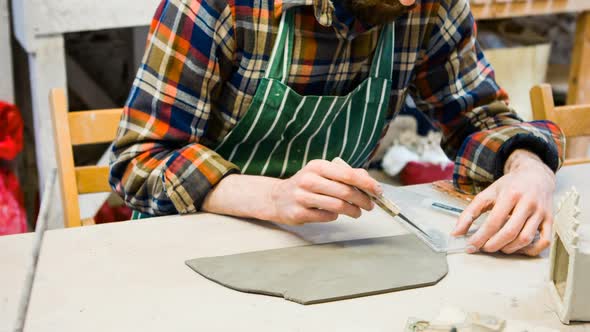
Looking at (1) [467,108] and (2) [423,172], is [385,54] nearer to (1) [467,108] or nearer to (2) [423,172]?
(1) [467,108]

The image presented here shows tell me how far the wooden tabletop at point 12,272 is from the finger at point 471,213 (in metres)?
0.60

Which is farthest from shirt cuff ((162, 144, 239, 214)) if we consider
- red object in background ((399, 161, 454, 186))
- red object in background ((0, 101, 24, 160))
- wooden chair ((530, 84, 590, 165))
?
red object in background ((399, 161, 454, 186))

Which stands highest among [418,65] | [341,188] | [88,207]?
[418,65]

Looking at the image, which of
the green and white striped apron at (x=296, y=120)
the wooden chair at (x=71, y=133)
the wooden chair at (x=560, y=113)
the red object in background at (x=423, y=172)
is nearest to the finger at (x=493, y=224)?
the green and white striped apron at (x=296, y=120)

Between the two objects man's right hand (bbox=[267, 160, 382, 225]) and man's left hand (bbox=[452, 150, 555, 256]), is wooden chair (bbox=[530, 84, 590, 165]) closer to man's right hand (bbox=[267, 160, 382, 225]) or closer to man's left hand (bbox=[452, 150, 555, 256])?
man's left hand (bbox=[452, 150, 555, 256])

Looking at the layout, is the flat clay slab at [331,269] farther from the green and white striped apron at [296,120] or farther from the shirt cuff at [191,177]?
the green and white striped apron at [296,120]

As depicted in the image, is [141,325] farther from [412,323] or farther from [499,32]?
[499,32]

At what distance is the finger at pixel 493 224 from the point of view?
3.29 ft

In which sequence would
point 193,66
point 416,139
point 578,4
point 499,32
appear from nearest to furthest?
point 193,66, point 578,4, point 416,139, point 499,32

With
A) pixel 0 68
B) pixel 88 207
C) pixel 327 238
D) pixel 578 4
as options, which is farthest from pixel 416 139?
pixel 327 238

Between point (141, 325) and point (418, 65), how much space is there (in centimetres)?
81

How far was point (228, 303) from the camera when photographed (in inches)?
34.1

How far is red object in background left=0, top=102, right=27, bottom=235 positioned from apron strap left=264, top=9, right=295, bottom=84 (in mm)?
1129

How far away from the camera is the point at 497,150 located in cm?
125
